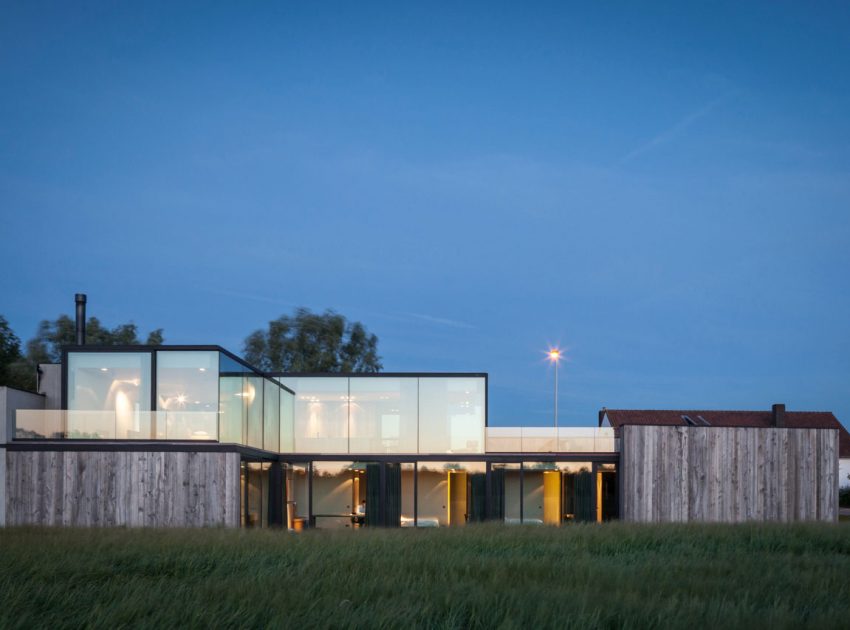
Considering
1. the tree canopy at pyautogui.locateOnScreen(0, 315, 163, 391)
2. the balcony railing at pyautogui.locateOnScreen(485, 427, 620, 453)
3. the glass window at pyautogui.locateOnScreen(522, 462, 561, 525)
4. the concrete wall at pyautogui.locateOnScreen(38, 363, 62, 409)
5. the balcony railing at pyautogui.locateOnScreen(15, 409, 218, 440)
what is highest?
the tree canopy at pyautogui.locateOnScreen(0, 315, 163, 391)

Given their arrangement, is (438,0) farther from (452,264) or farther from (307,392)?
(307,392)

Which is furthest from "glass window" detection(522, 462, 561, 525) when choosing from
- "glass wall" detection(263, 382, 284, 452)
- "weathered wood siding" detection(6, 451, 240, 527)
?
"weathered wood siding" detection(6, 451, 240, 527)

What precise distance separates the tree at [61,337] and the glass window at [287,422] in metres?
18.5

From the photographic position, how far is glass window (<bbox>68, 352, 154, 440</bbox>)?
1948 cm

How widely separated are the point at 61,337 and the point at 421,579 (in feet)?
118

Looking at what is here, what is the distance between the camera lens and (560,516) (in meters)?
24.8

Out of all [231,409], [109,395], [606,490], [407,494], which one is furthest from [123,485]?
[606,490]

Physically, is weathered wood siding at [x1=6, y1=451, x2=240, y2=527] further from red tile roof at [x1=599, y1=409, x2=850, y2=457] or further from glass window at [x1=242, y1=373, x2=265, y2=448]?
red tile roof at [x1=599, y1=409, x2=850, y2=457]

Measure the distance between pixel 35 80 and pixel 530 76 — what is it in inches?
3376

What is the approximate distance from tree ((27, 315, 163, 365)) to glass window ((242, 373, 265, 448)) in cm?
2050

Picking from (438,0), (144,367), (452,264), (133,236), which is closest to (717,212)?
(452,264)

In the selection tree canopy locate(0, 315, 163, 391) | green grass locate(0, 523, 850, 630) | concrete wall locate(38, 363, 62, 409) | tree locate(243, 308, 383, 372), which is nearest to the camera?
green grass locate(0, 523, 850, 630)

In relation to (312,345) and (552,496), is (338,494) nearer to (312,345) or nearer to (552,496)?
(552,496)

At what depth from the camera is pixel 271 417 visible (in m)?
23.5
